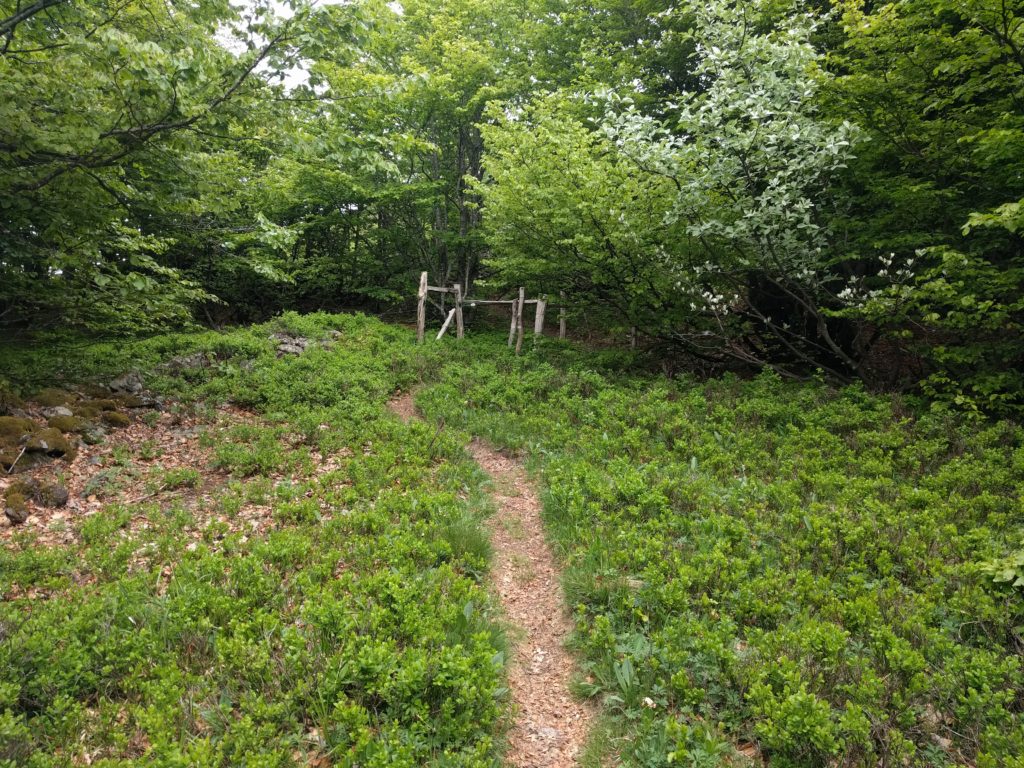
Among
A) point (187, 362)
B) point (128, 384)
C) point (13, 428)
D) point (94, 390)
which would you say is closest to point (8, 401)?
point (13, 428)

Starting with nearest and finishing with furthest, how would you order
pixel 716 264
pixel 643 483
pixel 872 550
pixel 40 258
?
pixel 872 550 < pixel 643 483 < pixel 40 258 < pixel 716 264

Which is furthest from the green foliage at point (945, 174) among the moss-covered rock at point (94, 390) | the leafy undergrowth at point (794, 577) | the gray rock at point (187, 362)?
the moss-covered rock at point (94, 390)

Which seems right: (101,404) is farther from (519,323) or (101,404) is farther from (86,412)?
(519,323)

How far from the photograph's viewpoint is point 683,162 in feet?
33.5

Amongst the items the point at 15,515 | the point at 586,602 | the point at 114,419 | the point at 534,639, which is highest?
the point at 114,419

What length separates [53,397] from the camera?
29.5 feet

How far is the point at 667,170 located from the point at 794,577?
8.06 metres

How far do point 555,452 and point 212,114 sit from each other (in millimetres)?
6943

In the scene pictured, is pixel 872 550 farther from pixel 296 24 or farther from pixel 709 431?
pixel 296 24

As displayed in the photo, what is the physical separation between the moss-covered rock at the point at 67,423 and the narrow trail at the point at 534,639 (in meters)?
6.97

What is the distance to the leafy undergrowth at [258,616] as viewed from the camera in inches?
129

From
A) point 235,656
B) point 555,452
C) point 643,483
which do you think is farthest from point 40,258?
point 643,483

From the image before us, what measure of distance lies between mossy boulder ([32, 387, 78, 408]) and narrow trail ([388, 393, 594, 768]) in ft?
25.9

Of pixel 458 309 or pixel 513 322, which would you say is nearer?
pixel 513 322
